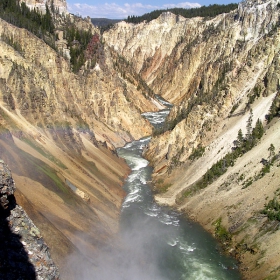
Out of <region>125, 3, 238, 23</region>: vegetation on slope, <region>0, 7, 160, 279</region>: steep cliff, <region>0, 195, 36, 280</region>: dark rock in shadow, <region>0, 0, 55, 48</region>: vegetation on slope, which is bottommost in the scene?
<region>0, 7, 160, 279</region>: steep cliff

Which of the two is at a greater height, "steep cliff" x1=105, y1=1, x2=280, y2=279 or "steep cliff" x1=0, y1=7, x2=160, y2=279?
"steep cliff" x1=105, y1=1, x2=280, y2=279

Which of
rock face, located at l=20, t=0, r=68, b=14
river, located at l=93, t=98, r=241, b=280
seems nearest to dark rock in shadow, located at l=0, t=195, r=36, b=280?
river, located at l=93, t=98, r=241, b=280

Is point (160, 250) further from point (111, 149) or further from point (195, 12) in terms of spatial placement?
point (195, 12)

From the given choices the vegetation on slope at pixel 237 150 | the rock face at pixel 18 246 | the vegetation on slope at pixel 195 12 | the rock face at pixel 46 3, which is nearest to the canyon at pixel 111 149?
the vegetation on slope at pixel 237 150

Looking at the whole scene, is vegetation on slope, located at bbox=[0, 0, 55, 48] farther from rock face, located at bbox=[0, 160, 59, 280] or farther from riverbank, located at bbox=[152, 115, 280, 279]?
rock face, located at bbox=[0, 160, 59, 280]

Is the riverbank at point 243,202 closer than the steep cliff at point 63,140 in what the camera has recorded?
Yes

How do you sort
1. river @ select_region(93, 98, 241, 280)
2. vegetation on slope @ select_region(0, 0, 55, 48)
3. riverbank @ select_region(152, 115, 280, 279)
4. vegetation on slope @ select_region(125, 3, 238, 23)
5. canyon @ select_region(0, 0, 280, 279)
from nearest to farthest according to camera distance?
river @ select_region(93, 98, 241, 280) → riverbank @ select_region(152, 115, 280, 279) → canyon @ select_region(0, 0, 280, 279) → vegetation on slope @ select_region(0, 0, 55, 48) → vegetation on slope @ select_region(125, 3, 238, 23)

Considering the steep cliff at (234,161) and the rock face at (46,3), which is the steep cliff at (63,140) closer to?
the steep cliff at (234,161)
